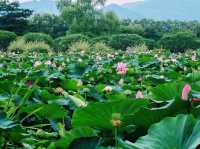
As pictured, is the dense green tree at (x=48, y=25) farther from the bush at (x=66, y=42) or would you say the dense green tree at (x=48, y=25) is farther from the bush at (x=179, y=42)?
the bush at (x=66, y=42)

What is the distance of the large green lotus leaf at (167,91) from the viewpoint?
138cm

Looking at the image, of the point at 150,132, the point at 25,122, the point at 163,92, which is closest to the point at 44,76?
the point at 25,122

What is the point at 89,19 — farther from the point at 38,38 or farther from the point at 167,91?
the point at 167,91

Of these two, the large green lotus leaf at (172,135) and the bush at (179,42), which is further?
the bush at (179,42)

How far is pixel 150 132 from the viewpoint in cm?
102

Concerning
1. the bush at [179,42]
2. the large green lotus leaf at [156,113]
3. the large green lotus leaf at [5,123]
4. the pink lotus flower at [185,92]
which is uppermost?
the pink lotus flower at [185,92]

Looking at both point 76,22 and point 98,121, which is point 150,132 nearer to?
point 98,121

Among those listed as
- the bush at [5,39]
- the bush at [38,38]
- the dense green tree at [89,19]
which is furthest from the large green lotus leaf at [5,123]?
the dense green tree at [89,19]

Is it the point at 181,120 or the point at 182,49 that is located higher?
the point at 181,120

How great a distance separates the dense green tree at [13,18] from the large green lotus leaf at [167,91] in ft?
106

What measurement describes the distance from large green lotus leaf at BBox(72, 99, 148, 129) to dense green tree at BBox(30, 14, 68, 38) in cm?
3386

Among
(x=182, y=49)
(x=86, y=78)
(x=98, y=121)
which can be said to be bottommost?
(x=182, y=49)

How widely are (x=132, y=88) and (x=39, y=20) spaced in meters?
35.3

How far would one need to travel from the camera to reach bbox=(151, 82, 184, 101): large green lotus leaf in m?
1.38
